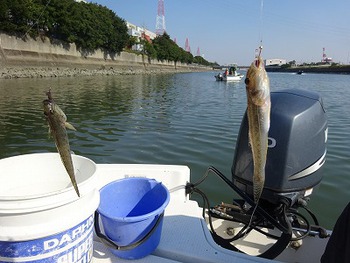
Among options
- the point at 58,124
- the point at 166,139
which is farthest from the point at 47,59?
the point at 58,124

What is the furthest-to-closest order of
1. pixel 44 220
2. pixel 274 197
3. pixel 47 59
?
pixel 47 59
pixel 274 197
pixel 44 220

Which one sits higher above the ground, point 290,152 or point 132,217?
point 290,152

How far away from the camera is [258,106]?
52.0 inches

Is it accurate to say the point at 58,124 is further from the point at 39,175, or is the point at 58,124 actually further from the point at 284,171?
the point at 284,171

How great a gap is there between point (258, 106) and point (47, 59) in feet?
137

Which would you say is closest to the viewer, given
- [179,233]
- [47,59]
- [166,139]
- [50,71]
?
[179,233]

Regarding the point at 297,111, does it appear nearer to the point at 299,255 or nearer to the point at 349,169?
the point at 299,255

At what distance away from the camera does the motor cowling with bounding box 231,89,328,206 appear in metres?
2.78

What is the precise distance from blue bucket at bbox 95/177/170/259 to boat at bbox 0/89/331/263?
182 mm

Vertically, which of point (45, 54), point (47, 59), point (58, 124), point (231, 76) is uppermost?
point (45, 54)

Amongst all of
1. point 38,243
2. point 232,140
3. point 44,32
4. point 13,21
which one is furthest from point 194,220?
point 44,32

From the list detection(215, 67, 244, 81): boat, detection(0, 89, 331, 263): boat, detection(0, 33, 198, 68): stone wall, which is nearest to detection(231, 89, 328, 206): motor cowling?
detection(0, 89, 331, 263): boat

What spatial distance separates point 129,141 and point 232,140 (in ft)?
10.0

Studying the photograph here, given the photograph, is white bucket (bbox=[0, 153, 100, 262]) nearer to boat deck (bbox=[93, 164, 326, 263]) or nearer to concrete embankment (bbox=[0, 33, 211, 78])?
boat deck (bbox=[93, 164, 326, 263])
